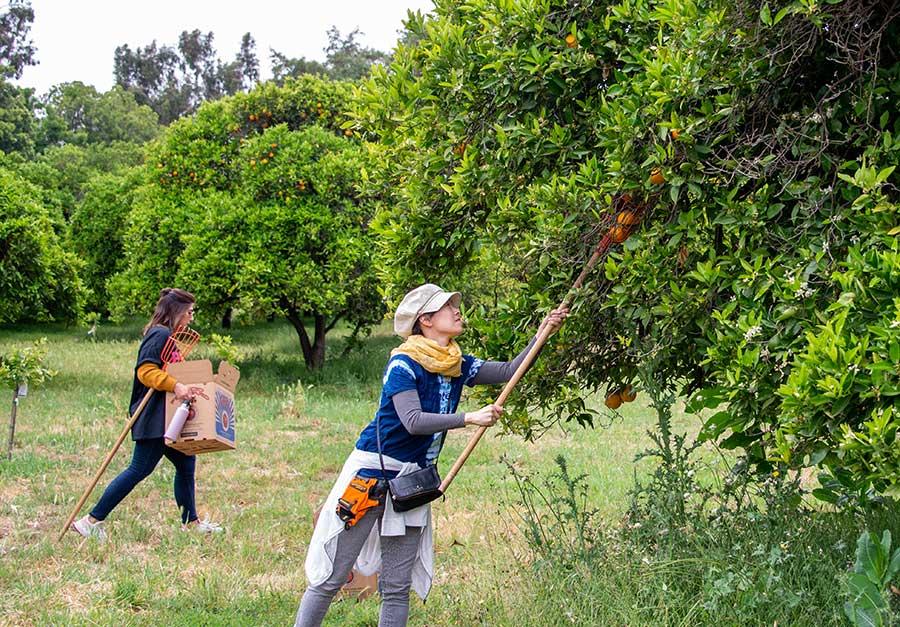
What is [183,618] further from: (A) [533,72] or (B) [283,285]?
(B) [283,285]

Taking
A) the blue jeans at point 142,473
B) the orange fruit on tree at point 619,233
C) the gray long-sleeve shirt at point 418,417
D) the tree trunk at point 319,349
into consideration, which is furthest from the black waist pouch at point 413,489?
the tree trunk at point 319,349

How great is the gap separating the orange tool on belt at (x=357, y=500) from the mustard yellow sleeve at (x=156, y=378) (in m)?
2.59

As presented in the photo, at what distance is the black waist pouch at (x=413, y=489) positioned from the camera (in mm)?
3875

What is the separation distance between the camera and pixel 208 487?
8078mm

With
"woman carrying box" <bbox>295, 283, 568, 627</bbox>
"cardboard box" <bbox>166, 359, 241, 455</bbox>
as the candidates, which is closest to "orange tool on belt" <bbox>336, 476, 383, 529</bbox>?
"woman carrying box" <bbox>295, 283, 568, 627</bbox>

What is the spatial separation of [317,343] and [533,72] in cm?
1175

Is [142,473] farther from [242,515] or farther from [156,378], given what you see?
[242,515]

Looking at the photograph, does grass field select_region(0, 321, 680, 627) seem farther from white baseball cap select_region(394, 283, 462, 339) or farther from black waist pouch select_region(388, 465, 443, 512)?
white baseball cap select_region(394, 283, 462, 339)

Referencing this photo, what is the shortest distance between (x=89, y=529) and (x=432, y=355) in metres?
3.47

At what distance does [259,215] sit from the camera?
13578 mm

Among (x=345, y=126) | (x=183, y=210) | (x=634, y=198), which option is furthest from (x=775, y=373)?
(x=183, y=210)

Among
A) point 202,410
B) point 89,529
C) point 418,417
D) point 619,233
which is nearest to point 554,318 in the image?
point 619,233

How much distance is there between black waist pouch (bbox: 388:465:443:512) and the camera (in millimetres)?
3875

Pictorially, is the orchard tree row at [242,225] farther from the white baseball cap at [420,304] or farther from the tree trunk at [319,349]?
the white baseball cap at [420,304]
